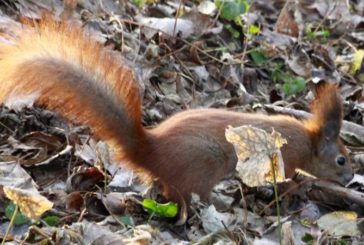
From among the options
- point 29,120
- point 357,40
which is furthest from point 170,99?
point 357,40

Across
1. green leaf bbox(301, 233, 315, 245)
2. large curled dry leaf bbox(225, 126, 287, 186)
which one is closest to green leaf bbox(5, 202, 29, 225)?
large curled dry leaf bbox(225, 126, 287, 186)

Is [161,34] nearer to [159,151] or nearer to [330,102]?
[330,102]

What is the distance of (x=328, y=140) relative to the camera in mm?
4305

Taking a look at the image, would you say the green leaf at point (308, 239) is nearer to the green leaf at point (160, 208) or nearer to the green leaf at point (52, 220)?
the green leaf at point (160, 208)

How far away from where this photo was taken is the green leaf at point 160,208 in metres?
3.43

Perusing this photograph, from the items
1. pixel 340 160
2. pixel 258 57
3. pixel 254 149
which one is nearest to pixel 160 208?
pixel 254 149

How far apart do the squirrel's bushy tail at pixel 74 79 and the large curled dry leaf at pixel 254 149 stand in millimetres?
674

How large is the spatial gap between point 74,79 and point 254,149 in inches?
30.8

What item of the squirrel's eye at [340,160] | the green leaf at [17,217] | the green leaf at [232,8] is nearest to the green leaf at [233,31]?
the green leaf at [232,8]

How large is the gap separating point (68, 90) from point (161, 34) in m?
2.20

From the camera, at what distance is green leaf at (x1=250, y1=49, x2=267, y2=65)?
5.63 m

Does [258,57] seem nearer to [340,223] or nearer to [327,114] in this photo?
[327,114]

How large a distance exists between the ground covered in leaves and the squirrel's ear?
283mm

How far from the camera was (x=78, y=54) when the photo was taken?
3.21 m
